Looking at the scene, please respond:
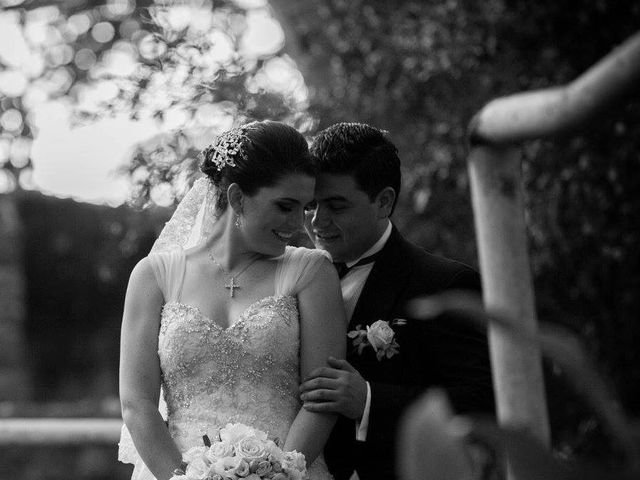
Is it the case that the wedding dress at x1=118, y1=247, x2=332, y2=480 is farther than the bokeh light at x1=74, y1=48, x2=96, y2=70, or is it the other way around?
the bokeh light at x1=74, y1=48, x2=96, y2=70

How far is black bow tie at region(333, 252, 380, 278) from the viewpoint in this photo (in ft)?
11.3

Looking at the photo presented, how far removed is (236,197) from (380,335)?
619 mm

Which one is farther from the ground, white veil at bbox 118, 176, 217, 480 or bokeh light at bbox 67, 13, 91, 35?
bokeh light at bbox 67, 13, 91, 35

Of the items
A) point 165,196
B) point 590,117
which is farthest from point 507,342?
point 165,196

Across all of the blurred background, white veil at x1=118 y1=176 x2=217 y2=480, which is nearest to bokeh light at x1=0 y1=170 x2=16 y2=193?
the blurred background

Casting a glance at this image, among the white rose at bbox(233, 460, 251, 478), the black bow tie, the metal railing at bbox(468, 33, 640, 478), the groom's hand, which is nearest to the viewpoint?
the metal railing at bbox(468, 33, 640, 478)

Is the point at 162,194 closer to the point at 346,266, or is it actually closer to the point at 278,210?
the point at 346,266

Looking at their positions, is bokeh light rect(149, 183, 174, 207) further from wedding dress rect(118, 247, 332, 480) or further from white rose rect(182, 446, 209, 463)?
white rose rect(182, 446, 209, 463)

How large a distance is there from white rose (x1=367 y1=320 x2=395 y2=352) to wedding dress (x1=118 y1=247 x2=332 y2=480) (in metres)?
0.23

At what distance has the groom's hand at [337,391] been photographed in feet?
9.91

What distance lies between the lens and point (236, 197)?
3.23 metres

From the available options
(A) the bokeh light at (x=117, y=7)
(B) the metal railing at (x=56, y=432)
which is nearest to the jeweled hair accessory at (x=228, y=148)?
(B) the metal railing at (x=56, y=432)

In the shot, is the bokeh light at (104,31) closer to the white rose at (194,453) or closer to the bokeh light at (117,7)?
the bokeh light at (117,7)

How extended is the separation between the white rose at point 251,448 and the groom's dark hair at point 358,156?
0.94 meters
